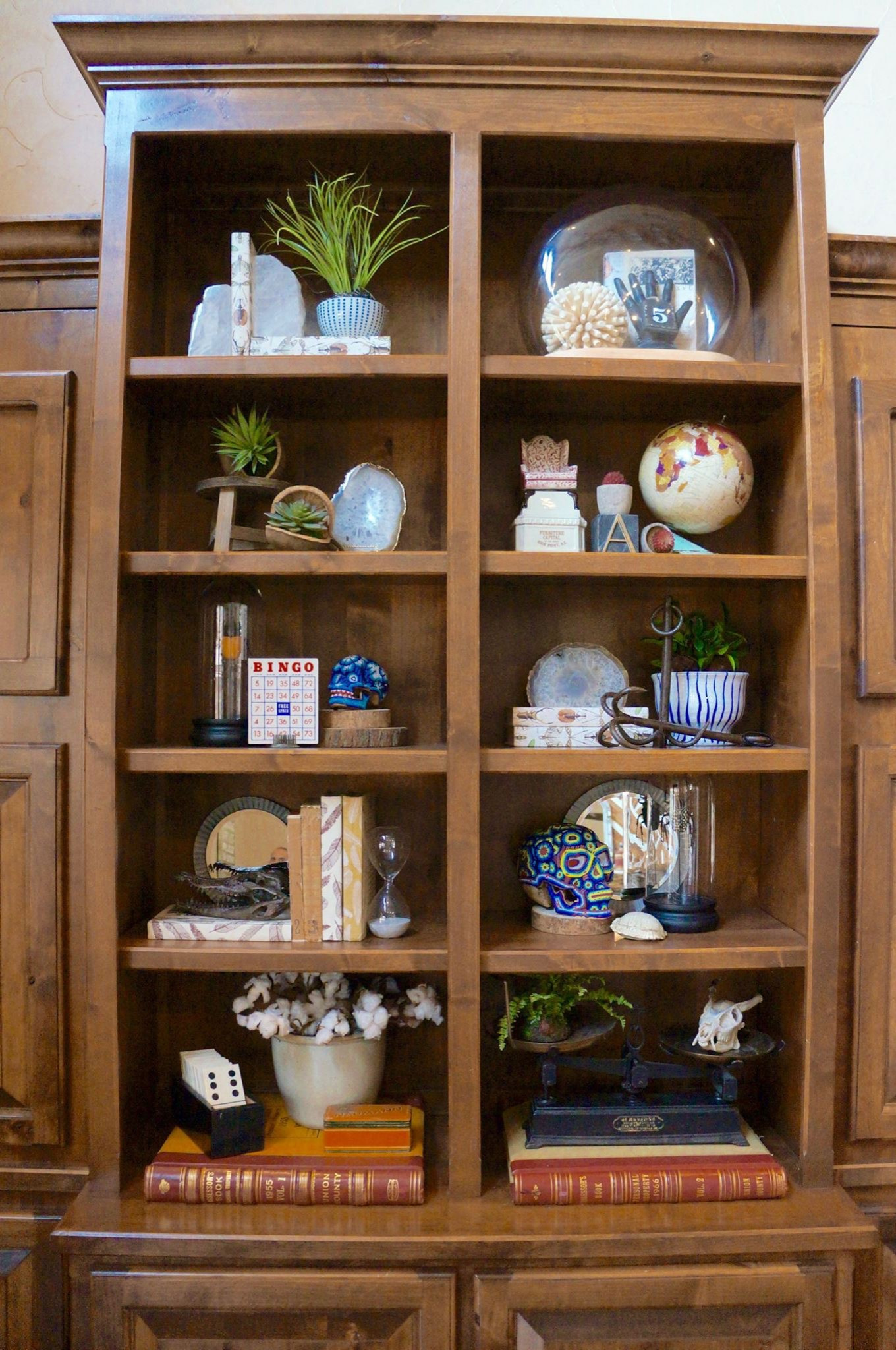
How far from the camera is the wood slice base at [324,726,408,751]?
155cm

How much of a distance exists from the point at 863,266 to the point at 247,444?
1096mm

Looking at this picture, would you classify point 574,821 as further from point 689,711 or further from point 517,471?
point 517,471

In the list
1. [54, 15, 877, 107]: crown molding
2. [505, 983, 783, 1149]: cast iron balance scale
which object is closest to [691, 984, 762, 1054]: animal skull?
[505, 983, 783, 1149]: cast iron balance scale

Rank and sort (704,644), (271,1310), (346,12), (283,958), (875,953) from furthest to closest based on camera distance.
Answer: (346,12)
(704,644)
(875,953)
(283,958)
(271,1310)

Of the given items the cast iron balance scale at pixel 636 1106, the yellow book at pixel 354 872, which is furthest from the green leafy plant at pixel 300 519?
the cast iron balance scale at pixel 636 1106

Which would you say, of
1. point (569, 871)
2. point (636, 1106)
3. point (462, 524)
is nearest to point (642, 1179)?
point (636, 1106)

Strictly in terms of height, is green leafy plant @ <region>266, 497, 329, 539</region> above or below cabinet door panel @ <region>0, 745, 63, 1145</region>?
above

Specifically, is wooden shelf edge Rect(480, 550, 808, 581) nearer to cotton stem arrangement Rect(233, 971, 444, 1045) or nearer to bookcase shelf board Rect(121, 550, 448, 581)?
bookcase shelf board Rect(121, 550, 448, 581)

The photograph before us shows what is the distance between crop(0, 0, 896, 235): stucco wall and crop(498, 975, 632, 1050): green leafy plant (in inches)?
Result: 62.6

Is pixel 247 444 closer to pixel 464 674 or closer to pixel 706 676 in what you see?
pixel 464 674

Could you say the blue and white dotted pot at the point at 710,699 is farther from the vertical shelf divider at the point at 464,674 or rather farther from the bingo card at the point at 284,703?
the bingo card at the point at 284,703

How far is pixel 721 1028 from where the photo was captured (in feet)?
5.05

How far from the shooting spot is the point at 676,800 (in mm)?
1621

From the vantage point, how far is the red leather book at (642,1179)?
4.71 ft
